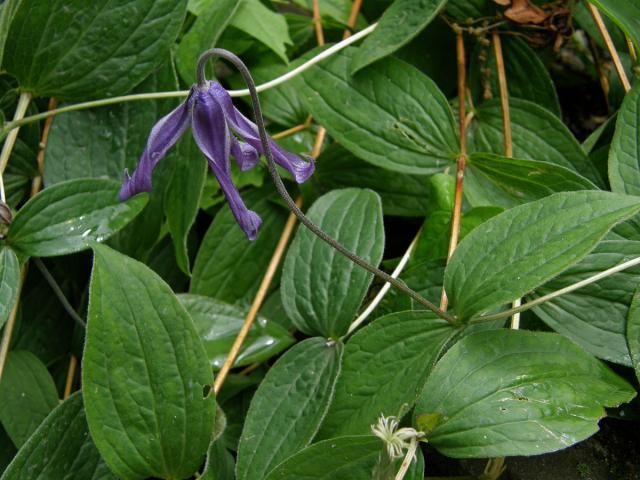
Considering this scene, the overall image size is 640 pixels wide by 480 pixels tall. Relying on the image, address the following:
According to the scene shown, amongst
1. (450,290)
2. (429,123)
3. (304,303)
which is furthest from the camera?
(429,123)

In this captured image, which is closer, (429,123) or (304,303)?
(304,303)

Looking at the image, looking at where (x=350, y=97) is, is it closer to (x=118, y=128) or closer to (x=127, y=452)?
(x=118, y=128)

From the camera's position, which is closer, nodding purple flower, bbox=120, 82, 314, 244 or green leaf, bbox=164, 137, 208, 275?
nodding purple flower, bbox=120, 82, 314, 244

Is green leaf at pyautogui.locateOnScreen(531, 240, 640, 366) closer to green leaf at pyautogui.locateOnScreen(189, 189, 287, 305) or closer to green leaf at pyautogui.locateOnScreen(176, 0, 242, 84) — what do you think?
green leaf at pyautogui.locateOnScreen(189, 189, 287, 305)

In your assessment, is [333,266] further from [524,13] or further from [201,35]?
[524,13]

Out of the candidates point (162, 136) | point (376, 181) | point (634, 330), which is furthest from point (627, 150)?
point (162, 136)

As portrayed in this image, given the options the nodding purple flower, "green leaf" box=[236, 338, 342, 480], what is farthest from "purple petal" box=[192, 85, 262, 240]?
"green leaf" box=[236, 338, 342, 480]

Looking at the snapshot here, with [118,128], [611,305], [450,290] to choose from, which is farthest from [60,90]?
[611,305]
